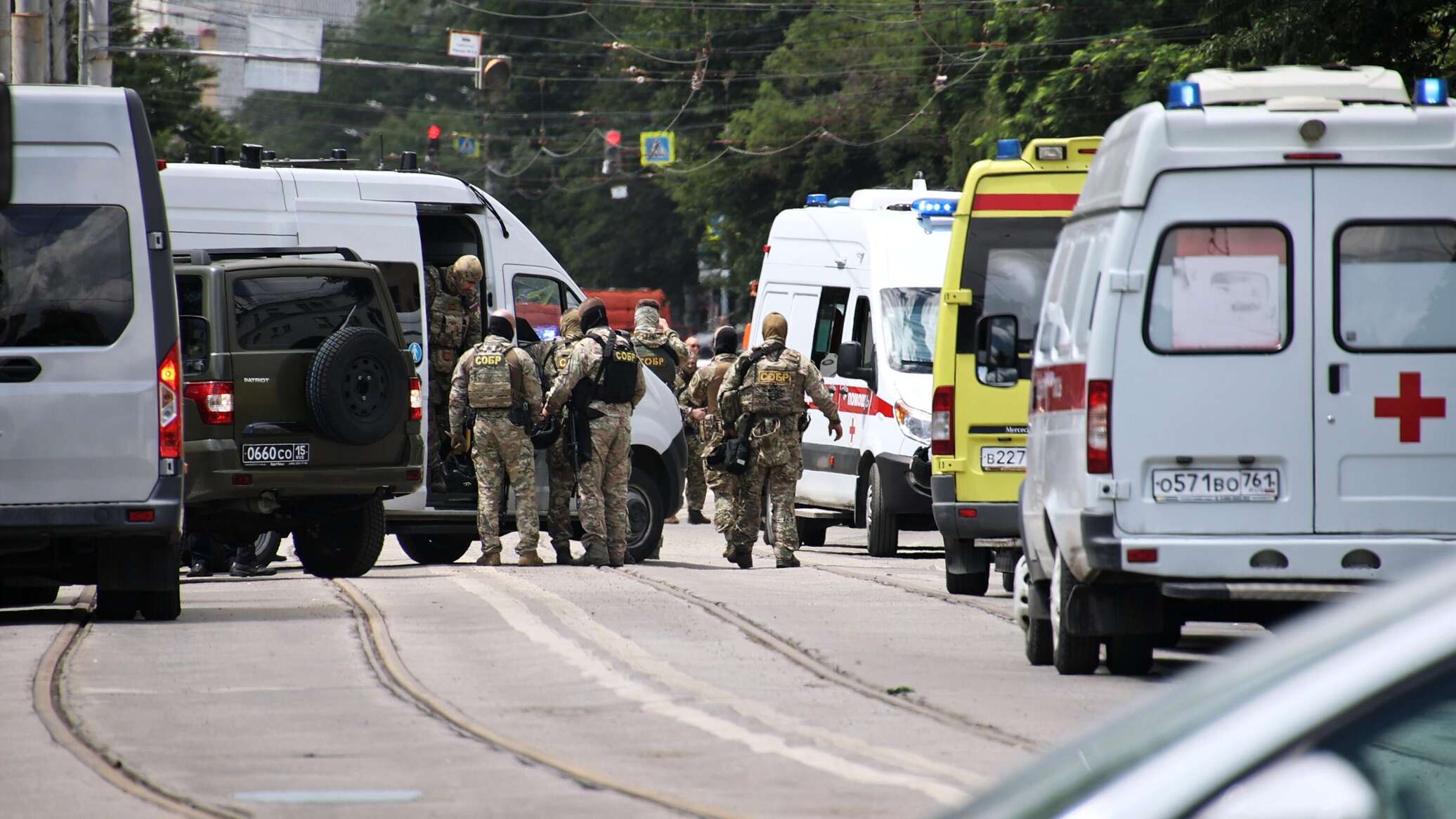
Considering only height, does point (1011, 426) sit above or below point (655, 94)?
below

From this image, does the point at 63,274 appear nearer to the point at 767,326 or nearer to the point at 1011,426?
the point at 1011,426

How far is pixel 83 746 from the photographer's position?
7.50 metres

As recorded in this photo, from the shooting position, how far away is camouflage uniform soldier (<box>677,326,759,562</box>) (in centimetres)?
1666

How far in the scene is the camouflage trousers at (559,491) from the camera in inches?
643

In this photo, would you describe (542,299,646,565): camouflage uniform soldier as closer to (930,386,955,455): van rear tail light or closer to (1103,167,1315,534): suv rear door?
(930,386,955,455): van rear tail light

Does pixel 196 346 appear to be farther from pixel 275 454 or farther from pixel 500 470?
pixel 500 470

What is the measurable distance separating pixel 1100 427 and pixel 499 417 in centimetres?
784

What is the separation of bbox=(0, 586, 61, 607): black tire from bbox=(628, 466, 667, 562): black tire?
4844mm

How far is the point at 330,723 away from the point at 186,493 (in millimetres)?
6345

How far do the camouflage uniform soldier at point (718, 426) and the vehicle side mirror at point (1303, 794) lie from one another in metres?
14.4

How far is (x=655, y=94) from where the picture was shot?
63.8 meters

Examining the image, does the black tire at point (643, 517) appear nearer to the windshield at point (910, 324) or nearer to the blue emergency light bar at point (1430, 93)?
the windshield at point (910, 324)

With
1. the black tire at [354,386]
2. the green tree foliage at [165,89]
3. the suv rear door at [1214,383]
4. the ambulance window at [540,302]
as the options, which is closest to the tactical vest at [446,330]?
the ambulance window at [540,302]

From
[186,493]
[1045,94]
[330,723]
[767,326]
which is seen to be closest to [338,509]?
[186,493]
